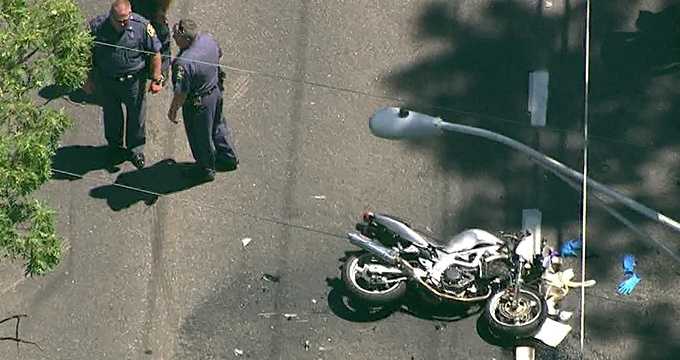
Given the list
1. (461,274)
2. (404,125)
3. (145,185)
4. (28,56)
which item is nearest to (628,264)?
(461,274)

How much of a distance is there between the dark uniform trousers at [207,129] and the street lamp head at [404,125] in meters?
1.62

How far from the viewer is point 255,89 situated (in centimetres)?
1299

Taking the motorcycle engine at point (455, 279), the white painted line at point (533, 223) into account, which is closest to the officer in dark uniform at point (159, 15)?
the motorcycle engine at point (455, 279)

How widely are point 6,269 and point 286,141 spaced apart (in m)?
3.16

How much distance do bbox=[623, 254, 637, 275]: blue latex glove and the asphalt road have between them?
9 centimetres

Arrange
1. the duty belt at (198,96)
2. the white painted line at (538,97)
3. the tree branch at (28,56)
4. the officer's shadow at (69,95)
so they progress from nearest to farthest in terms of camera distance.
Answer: the tree branch at (28,56), the duty belt at (198,96), the officer's shadow at (69,95), the white painted line at (538,97)

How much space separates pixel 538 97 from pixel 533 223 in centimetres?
140

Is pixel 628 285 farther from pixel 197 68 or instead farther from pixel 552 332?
pixel 197 68

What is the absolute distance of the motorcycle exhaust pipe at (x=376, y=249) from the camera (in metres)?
11.9

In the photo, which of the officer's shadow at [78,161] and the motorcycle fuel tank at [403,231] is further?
the officer's shadow at [78,161]

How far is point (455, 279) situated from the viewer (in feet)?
38.9

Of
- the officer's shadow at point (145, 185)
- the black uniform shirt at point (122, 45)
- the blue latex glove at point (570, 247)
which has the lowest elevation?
the blue latex glove at point (570, 247)

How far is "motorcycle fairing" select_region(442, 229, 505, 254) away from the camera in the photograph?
1203cm

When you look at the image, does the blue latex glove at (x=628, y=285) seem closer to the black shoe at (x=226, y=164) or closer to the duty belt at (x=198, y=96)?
the black shoe at (x=226, y=164)
